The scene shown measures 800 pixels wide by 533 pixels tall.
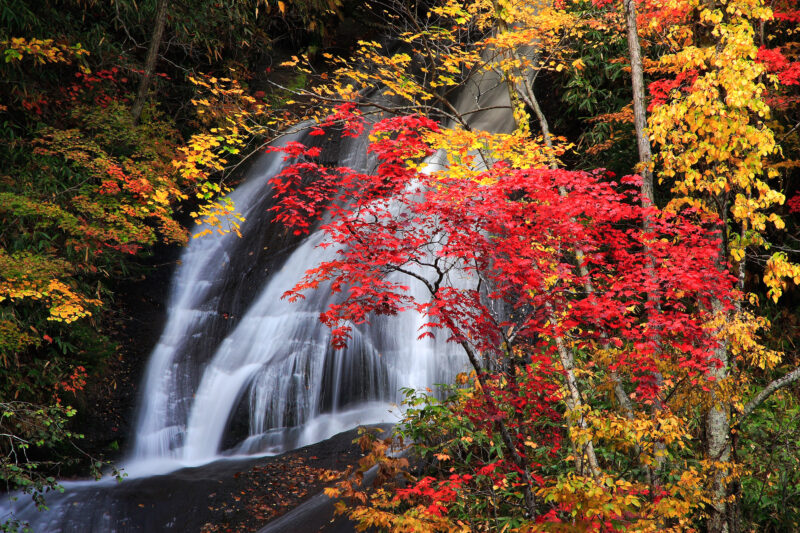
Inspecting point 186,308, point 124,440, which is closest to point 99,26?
point 186,308

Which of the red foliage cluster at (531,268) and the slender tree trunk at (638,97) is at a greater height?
the slender tree trunk at (638,97)

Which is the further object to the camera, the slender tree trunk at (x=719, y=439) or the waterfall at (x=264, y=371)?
the waterfall at (x=264, y=371)

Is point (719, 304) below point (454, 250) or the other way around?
below

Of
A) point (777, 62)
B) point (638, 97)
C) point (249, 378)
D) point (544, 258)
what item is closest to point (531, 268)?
point (544, 258)

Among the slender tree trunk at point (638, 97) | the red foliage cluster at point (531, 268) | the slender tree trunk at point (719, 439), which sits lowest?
the slender tree trunk at point (719, 439)

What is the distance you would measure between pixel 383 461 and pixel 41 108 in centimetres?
989

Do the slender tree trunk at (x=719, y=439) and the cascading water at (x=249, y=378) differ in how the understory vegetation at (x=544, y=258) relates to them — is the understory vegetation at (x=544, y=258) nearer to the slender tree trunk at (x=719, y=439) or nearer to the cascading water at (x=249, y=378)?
the slender tree trunk at (x=719, y=439)

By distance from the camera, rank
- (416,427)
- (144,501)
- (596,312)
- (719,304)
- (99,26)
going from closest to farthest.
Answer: (596,312) < (719,304) < (416,427) < (144,501) < (99,26)

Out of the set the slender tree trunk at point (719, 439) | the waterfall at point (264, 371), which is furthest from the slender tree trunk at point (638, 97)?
the waterfall at point (264, 371)

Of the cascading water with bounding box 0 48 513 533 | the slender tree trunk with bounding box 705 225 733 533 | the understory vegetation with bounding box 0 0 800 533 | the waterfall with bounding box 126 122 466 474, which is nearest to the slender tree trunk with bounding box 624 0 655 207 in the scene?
the understory vegetation with bounding box 0 0 800 533

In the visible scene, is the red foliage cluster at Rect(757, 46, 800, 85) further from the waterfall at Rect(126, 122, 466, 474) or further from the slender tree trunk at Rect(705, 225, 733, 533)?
the waterfall at Rect(126, 122, 466, 474)

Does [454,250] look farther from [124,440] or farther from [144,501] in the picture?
[124,440]

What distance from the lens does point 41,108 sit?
34.2ft

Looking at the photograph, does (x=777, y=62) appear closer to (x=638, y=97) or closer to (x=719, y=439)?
(x=638, y=97)
